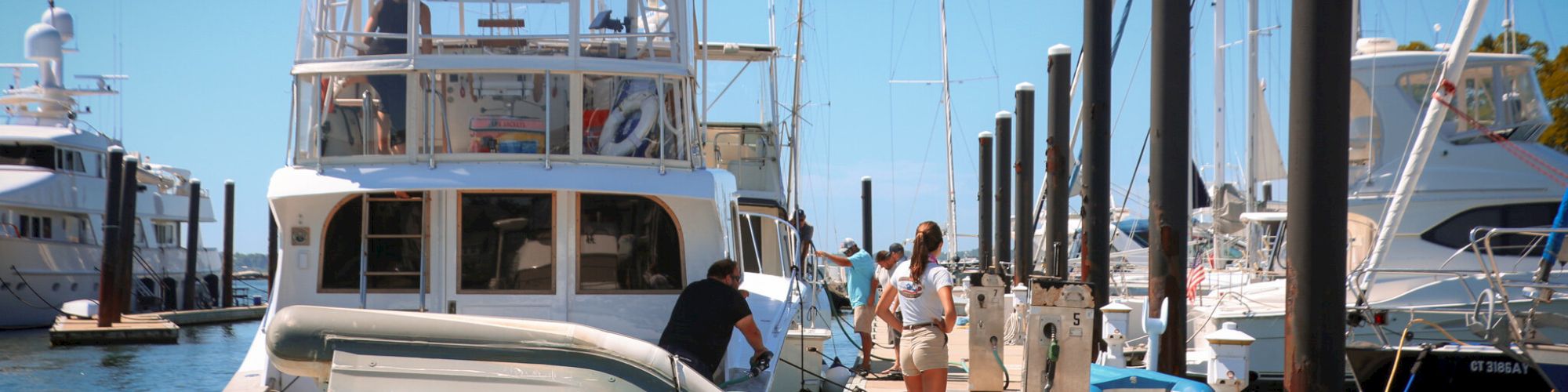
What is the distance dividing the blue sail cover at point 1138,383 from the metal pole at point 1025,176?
922 cm

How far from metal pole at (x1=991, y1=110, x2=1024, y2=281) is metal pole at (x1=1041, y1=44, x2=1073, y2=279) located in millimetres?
5412

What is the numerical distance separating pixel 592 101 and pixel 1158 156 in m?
4.25

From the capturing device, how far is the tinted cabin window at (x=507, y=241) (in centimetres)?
1000

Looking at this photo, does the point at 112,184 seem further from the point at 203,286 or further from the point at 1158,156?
the point at 1158,156

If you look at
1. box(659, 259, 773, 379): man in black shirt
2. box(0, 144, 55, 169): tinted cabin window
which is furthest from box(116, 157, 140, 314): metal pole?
box(659, 259, 773, 379): man in black shirt

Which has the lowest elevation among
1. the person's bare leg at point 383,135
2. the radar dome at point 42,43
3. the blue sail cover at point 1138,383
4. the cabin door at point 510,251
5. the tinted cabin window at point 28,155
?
the blue sail cover at point 1138,383

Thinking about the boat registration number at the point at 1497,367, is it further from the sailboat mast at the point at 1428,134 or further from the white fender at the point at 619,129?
the white fender at the point at 619,129

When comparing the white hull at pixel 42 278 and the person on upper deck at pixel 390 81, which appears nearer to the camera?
the person on upper deck at pixel 390 81

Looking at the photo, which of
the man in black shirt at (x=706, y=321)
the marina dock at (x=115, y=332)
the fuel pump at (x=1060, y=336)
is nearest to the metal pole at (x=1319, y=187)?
the fuel pump at (x=1060, y=336)

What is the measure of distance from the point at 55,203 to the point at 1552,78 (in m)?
33.9

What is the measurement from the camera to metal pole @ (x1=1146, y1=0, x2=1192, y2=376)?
9.57m

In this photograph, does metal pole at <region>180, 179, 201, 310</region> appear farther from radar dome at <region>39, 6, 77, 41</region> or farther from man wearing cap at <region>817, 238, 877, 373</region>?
man wearing cap at <region>817, 238, 877, 373</region>

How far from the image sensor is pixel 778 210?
19656 mm

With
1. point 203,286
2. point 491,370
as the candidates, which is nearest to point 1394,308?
point 491,370
